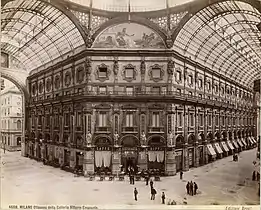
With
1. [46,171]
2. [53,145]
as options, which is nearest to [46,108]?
[53,145]

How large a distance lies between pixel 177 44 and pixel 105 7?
146 centimetres

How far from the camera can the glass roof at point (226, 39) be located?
6.80m

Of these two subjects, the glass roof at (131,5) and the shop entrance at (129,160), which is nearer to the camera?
the glass roof at (131,5)

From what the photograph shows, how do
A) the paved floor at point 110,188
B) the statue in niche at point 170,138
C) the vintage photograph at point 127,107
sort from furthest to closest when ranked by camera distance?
1. the statue in niche at point 170,138
2. the vintage photograph at point 127,107
3. the paved floor at point 110,188

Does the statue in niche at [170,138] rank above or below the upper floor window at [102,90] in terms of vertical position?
below

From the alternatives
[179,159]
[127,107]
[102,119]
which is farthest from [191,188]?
[102,119]

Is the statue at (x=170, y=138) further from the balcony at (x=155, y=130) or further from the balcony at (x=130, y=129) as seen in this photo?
the balcony at (x=130, y=129)

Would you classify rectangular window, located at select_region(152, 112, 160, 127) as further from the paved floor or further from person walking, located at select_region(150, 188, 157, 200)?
person walking, located at select_region(150, 188, 157, 200)

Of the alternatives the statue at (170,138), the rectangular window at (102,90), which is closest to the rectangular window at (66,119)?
the rectangular window at (102,90)

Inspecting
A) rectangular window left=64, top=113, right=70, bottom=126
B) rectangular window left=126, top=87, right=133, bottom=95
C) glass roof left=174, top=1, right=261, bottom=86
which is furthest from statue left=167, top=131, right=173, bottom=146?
rectangular window left=64, top=113, right=70, bottom=126

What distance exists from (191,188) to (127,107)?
181 cm

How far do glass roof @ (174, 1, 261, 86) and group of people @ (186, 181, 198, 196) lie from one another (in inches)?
83.9

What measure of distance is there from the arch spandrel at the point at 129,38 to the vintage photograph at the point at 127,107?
0.02 m

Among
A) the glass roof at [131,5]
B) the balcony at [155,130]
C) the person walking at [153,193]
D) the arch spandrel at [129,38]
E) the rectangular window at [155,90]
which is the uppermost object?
the glass roof at [131,5]
